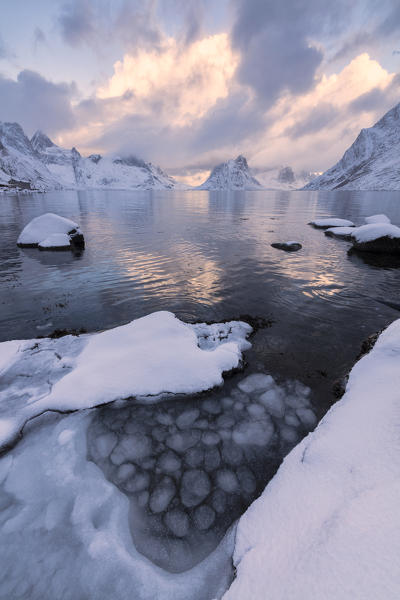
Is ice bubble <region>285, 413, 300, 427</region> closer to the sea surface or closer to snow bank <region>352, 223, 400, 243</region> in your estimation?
the sea surface

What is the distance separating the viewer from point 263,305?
900 cm

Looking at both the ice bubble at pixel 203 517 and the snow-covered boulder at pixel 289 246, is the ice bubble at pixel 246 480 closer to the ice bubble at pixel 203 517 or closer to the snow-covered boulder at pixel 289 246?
the ice bubble at pixel 203 517

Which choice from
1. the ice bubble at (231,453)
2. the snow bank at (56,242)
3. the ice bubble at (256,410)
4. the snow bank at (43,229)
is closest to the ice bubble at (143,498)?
the ice bubble at (231,453)

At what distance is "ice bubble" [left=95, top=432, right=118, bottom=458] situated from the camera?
11.9 feet

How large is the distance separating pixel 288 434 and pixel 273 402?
68 centimetres

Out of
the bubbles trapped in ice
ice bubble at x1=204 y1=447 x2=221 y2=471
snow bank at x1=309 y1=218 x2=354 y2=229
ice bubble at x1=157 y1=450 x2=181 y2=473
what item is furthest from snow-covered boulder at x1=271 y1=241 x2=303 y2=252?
ice bubble at x1=157 y1=450 x2=181 y2=473

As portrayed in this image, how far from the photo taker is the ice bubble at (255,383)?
4918mm

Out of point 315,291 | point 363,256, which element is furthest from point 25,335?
point 363,256

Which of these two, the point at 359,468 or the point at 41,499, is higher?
the point at 359,468

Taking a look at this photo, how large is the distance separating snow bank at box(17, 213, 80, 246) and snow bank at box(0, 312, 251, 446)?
44.7 feet

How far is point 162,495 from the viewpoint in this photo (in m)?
3.13

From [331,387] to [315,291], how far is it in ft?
19.4

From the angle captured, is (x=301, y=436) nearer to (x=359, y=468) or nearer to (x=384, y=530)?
(x=359, y=468)

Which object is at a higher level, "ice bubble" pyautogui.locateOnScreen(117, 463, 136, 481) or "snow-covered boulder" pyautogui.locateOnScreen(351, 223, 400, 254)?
"snow-covered boulder" pyautogui.locateOnScreen(351, 223, 400, 254)
